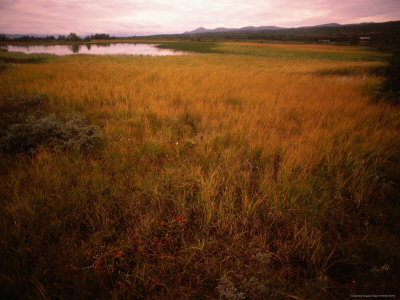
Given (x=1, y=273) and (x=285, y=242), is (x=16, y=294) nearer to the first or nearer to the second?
(x=1, y=273)

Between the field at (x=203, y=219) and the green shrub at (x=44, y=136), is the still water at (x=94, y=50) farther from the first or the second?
the field at (x=203, y=219)

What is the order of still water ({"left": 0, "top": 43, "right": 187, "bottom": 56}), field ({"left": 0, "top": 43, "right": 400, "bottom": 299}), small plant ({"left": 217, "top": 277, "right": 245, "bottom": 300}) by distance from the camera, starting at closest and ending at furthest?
small plant ({"left": 217, "top": 277, "right": 245, "bottom": 300}) < field ({"left": 0, "top": 43, "right": 400, "bottom": 299}) < still water ({"left": 0, "top": 43, "right": 187, "bottom": 56})

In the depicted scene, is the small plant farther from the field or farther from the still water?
the still water

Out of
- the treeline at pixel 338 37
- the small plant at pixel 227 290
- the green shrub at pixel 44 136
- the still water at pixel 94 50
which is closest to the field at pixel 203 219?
the small plant at pixel 227 290

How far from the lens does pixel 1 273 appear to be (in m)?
1.25

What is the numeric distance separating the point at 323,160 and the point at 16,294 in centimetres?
390

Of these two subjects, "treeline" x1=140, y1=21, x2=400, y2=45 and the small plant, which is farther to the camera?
"treeline" x1=140, y1=21, x2=400, y2=45

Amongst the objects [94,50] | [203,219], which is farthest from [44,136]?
[94,50]

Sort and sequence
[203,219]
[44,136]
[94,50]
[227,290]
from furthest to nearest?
1. [94,50]
2. [44,136]
3. [203,219]
4. [227,290]

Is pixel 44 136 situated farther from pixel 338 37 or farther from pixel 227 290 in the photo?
pixel 338 37

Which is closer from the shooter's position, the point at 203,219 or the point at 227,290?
the point at 227,290

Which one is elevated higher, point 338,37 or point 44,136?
point 338,37

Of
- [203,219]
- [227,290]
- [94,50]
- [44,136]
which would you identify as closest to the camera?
[227,290]

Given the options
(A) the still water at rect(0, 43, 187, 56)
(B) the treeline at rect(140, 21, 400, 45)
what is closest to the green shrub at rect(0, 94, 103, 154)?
(B) the treeline at rect(140, 21, 400, 45)
